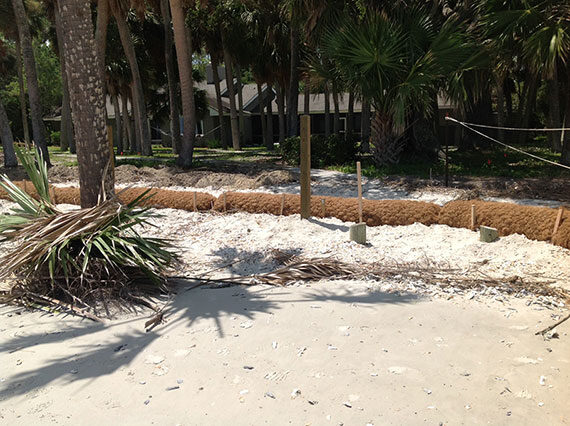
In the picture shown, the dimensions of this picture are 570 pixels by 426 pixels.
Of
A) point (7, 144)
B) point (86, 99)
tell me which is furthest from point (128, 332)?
point (7, 144)

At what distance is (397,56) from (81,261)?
9048 millimetres

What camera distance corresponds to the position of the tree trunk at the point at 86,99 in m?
6.06

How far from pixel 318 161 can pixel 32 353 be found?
11.9 metres

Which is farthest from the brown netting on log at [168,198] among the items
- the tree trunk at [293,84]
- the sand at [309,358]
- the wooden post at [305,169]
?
the tree trunk at [293,84]

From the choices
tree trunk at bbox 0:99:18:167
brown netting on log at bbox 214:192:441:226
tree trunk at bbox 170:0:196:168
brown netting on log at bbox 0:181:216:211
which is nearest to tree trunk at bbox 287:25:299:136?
tree trunk at bbox 170:0:196:168

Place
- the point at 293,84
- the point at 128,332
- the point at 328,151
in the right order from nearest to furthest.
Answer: the point at 128,332
the point at 328,151
the point at 293,84

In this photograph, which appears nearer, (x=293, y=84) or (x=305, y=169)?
(x=305, y=169)

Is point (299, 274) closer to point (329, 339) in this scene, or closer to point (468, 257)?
point (329, 339)

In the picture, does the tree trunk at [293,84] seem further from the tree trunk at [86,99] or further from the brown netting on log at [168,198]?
the tree trunk at [86,99]

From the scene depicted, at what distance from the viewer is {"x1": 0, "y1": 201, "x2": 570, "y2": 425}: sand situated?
11.0ft

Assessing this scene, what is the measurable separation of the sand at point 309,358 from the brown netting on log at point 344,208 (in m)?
1.54

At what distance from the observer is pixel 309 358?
13.3ft

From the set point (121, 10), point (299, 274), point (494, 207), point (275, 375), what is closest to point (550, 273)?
point (494, 207)

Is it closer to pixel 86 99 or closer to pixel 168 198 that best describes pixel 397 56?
pixel 168 198
